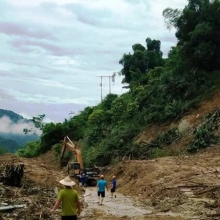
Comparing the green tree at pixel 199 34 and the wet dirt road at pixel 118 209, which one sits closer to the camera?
the wet dirt road at pixel 118 209

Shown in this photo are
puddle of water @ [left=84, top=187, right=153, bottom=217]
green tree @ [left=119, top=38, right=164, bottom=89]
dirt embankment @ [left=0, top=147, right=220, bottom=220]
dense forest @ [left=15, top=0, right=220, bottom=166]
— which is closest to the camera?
dirt embankment @ [left=0, top=147, right=220, bottom=220]

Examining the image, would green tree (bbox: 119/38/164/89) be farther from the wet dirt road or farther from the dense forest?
the wet dirt road

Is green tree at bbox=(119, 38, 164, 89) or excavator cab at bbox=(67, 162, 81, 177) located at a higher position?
green tree at bbox=(119, 38, 164, 89)

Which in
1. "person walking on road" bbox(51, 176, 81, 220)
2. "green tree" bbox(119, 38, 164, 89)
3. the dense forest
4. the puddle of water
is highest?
"green tree" bbox(119, 38, 164, 89)

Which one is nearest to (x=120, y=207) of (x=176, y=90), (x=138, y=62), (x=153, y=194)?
(x=153, y=194)

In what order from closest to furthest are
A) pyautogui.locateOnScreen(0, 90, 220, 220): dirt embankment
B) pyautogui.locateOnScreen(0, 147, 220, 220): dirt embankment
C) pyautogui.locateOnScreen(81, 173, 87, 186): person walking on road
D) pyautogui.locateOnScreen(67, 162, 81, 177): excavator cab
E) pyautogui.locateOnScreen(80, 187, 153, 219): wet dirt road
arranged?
pyautogui.locateOnScreen(0, 90, 220, 220): dirt embankment < pyautogui.locateOnScreen(0, 147, 220, 220): dirt embankment < pyautogui.locateOnScreen(80, 187, 153, 219): wet dirt road < pyautogui.locateOnScreen(81, 173, 87, 186): person walking on road < pyautogui.locateOnScreen(67, 162, 81, 177): excavator cab

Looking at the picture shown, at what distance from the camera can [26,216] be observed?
1433 cm

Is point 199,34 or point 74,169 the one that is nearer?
point 74,169

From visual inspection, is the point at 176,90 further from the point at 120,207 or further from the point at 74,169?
the point at 120,207

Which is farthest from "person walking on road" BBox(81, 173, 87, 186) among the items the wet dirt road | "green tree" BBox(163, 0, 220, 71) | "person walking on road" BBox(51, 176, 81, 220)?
"person walking on road" BBox(51, 176, 81, 220)

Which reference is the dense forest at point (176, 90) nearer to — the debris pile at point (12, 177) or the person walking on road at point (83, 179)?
the person walking on road at point (83, 179)

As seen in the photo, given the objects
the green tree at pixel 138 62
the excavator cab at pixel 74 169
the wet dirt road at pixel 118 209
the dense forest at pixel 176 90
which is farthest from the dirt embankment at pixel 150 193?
the green tree at pixel 138 62

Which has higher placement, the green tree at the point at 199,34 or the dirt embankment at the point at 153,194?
the green tree at the point at 199,34

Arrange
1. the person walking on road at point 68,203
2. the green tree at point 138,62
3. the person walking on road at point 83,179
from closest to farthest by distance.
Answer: the person walking on road at point 68,203 < the person walking on road at point 83,179 < the green tree at point 138,62
